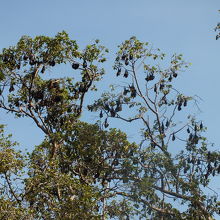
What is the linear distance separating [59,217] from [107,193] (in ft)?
14.3

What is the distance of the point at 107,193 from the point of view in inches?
902

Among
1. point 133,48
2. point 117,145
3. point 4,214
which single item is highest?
point 133,48

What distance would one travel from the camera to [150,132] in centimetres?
2308

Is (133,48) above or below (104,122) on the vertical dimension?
above

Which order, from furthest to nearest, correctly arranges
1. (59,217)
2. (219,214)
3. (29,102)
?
(29,102) → (219,214) → (59,217)

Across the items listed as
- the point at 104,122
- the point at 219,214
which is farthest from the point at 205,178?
the point at 104,122

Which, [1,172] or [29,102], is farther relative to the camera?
[29,102]

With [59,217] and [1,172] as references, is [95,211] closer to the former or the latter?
[59,217]

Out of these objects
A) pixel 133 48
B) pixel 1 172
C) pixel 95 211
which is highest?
pixel 133 48

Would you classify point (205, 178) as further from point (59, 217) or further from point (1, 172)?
point (1, 172)

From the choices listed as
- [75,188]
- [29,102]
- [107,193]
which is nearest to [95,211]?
[75,188]

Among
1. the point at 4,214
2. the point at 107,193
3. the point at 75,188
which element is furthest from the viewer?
the point at 107,193

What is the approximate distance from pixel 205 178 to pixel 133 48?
257 inches

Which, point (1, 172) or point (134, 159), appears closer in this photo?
point (1, 172)
